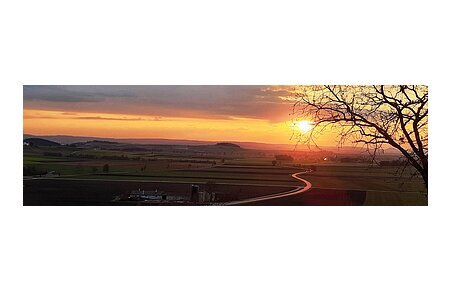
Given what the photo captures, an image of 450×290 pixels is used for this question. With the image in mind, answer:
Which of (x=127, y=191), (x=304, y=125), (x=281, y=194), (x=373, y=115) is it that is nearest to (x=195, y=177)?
(x=127, y=191)

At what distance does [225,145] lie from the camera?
25.3 ft

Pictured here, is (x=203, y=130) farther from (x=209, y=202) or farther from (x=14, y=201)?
(x=14, y=201)

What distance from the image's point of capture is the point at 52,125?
766cm

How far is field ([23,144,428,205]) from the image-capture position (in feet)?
25.2

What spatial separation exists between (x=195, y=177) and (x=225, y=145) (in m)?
0.45

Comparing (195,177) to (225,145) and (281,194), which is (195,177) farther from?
(281,194)

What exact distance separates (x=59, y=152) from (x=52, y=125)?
28 centimetres

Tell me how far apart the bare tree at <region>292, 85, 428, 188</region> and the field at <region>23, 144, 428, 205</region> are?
0.81ft

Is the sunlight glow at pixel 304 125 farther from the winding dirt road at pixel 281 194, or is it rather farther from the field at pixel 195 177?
the winding dirt road at pixel 281 194

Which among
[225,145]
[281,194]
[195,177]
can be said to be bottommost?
[281,194]

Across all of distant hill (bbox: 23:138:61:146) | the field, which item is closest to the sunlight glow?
the field

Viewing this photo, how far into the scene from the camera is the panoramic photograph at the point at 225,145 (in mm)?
7645

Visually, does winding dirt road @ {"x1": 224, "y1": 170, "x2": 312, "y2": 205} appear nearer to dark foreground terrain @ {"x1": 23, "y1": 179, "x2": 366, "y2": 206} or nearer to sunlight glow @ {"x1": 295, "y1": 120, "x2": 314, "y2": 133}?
dark foreground terrain @ {"x1": 23, "y1": 179, "x2": 366, "y2": 206}
